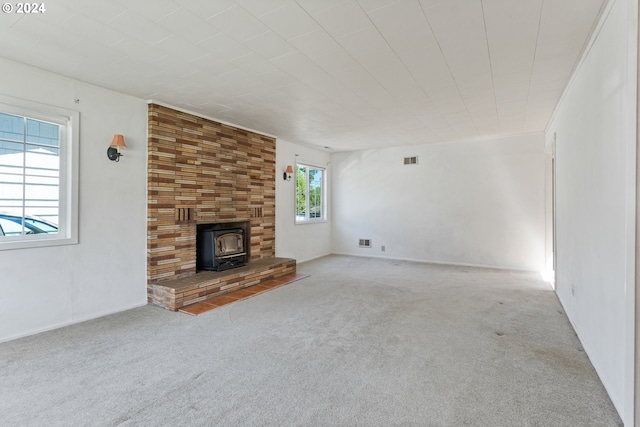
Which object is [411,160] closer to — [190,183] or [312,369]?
[190,183]

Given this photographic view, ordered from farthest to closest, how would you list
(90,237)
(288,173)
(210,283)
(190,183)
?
(288,173) → (190,183) → (210,283) → (90,237)

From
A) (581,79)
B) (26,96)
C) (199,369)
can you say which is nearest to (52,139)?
(26,96)

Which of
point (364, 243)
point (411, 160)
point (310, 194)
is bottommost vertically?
point (364, 243)

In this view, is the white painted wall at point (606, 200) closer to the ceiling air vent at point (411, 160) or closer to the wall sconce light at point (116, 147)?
the ceiling air vent at point (411, 160)

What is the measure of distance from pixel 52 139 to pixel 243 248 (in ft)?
9.24

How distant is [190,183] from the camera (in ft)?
14.1

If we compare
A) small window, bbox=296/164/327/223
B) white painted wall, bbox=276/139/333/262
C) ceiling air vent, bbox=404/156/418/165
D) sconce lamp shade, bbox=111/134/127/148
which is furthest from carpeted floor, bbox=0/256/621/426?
ceiling air vent, bbox=404/156/418/165

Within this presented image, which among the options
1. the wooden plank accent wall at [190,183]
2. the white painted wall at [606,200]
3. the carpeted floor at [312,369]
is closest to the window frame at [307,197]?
the wooden plank accent wall at [190,183]

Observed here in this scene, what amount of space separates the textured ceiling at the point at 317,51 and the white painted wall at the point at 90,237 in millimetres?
235

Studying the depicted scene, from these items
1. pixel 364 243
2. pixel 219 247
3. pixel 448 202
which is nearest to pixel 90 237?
pixel 219 247

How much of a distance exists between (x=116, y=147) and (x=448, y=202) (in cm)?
581

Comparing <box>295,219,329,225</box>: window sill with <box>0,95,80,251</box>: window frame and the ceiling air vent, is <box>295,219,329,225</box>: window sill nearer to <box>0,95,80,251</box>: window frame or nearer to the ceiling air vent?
the ceiling air vent

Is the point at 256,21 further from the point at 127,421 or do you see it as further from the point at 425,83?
the point at 127,421

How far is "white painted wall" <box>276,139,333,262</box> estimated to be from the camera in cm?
621
